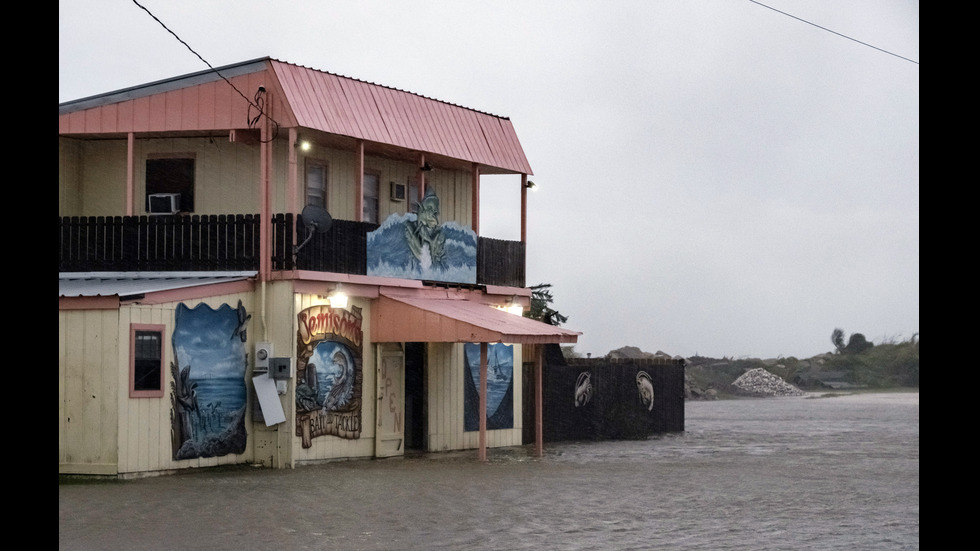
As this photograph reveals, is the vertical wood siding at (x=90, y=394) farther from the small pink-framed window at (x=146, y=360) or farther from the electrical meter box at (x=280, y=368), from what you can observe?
the electrical meter box at (x=280, y=368)

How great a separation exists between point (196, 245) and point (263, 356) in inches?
90.1

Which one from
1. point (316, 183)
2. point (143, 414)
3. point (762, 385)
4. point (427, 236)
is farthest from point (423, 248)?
point (762, 385)

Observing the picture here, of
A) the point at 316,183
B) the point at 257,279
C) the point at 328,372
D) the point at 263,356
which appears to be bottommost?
the point at 328,372

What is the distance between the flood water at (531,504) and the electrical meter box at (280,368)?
153cm

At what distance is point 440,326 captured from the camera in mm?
21531

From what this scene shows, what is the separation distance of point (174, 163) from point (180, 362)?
465 centimetres

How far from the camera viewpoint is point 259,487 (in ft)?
55.8

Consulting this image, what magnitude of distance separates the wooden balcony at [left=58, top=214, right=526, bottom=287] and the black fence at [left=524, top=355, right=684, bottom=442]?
836cm

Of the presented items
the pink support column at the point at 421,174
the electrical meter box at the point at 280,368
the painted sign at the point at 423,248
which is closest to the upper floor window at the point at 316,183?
the painted sign at the point at 423,248

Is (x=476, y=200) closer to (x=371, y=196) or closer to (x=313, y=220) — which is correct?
(x=371, y=196)

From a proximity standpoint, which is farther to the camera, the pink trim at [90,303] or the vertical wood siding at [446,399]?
the vertical wood siding at [446,399]

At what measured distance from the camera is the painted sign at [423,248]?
22.4m

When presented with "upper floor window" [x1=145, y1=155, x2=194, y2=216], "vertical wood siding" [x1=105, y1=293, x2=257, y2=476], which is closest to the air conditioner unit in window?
"upper floor window" [x1=145, y1=155, x2=194, y2=216]
